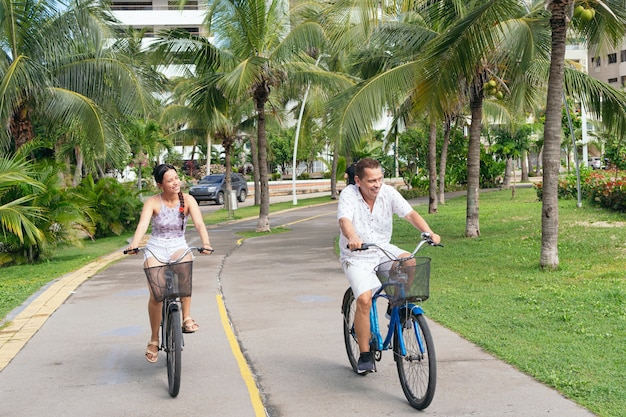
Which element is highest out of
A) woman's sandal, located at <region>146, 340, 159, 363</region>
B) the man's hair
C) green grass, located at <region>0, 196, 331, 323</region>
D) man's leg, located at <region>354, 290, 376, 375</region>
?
the man's hair

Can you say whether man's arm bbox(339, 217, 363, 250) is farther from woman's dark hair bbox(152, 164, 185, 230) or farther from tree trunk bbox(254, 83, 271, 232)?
tree trunk bbox(254, 83, 271, 232)

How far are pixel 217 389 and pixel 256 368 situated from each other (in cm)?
69

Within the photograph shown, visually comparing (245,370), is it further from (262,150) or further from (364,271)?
(262,150)

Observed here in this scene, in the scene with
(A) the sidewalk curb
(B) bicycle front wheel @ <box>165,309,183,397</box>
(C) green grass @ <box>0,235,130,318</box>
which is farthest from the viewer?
(C) green grass @ <box>0,235,130,318</box>

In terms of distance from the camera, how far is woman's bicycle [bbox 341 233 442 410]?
5617 millimetres

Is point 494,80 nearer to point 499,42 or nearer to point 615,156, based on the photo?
point 499,42

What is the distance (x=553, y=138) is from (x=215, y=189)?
3144cm

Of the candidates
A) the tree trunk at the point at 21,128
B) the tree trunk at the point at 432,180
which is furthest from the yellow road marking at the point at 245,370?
the tree trunk at the point at 432,180

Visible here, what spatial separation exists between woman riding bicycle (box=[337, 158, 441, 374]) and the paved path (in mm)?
554

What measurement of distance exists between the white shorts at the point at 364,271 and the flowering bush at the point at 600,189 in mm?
18474

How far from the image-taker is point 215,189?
141 ft

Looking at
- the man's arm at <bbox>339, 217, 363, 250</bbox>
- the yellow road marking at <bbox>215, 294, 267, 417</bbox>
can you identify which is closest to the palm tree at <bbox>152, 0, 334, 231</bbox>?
the yellow road marking at <bbox>215, 294, 267, 417</bbox>

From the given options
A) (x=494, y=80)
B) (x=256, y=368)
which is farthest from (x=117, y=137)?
(x=256, y=368)

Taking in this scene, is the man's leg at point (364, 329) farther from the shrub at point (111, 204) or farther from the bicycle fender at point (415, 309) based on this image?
the shrub at point (111, 204)
